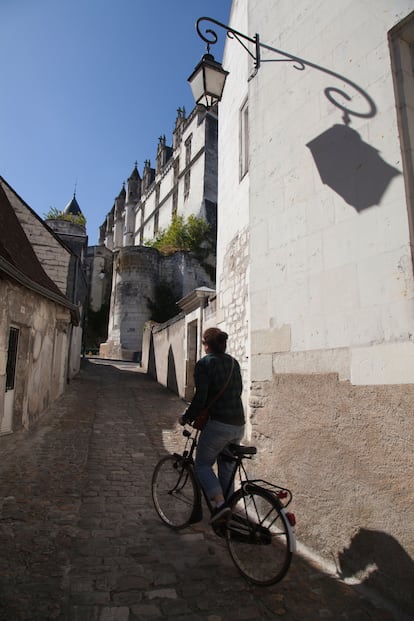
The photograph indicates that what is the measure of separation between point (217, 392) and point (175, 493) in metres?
1.06

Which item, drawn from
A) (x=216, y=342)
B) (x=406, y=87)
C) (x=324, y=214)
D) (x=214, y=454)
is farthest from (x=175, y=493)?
(x=406, y=87)

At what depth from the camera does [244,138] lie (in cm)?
635

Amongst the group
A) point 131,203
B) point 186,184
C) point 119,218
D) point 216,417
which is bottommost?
point 216,417

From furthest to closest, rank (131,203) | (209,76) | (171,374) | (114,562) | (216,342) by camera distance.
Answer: (131,203), (171,374), (209,76), (216,342), (114,562)

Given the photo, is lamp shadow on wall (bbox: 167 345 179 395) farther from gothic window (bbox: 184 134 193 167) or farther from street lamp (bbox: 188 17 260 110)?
gothic window (bbox: 184 134 193 167)

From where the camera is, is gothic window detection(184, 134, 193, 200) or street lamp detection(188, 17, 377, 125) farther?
gothic window detection(184, 134, 193, 200)

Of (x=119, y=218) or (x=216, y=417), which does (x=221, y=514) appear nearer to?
(x=216, y=417)

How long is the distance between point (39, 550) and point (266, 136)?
411 cm

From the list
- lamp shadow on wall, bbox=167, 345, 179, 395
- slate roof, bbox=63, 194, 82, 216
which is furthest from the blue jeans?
slate roof, bbox=63, 194, 82, 216

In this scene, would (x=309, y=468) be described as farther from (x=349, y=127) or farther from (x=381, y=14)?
(x=381, y=14)

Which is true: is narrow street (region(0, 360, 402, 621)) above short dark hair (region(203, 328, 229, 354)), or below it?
below

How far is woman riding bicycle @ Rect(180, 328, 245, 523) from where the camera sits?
2936 mm

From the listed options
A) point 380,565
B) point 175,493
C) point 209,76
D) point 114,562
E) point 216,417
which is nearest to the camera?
point 380,565

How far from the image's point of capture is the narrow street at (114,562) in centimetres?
219
